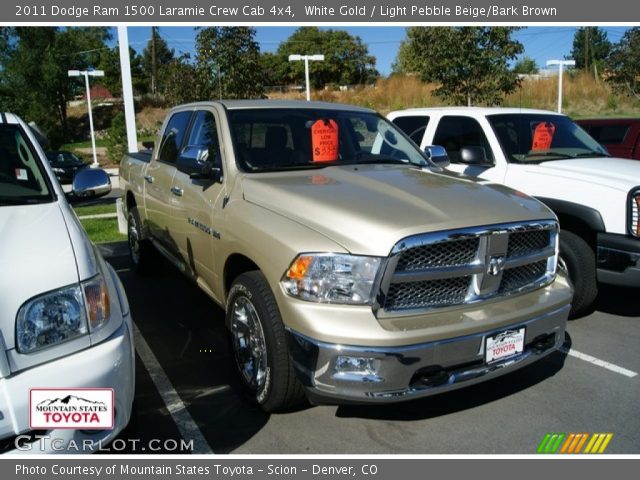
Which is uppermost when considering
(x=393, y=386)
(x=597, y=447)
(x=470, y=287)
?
(x=470, y=287)

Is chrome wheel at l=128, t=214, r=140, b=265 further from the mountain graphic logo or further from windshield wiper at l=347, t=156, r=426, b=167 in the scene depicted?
the mountain graphic logo

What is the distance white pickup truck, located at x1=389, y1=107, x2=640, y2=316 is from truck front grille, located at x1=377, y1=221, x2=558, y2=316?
1018mm

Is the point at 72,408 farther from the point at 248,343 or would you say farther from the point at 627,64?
the point at 627,64

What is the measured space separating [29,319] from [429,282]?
6.25 ft

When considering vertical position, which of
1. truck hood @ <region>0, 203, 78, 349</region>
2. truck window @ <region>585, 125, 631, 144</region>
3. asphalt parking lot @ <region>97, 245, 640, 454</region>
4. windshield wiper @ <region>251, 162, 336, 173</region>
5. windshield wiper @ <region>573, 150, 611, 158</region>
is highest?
truck window @ <region>585, 125, 631, 144</region>

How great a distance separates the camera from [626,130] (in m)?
9.17

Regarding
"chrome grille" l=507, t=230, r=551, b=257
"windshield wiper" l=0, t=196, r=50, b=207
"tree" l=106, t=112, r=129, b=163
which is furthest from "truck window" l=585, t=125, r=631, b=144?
"tree" l=106, t=112, r=129, b=163

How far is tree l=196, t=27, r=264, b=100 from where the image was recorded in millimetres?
17453

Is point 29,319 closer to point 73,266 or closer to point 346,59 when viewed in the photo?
point 73,266

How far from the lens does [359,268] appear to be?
2.86 m

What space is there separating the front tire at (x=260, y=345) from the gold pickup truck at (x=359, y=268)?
0.04 feet

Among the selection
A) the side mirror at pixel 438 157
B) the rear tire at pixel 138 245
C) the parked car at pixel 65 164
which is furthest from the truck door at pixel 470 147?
the parked car at pixel 65 164

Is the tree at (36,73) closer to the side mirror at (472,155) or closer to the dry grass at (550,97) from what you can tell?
the dry grass at (550,97)
